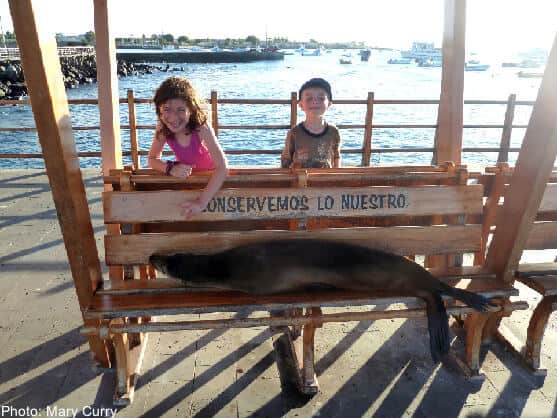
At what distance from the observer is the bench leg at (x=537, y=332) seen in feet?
10.3

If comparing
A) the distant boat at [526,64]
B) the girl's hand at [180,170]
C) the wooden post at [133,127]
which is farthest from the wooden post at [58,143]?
the distant boat at [526,64]

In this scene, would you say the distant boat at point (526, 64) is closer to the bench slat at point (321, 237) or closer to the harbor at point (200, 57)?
the harbor at point (200, 57)

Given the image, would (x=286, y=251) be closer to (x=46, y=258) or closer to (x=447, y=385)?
(x=447, y=385)

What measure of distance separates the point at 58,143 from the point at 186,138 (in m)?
0.88

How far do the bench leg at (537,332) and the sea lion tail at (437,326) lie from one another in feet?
2.43

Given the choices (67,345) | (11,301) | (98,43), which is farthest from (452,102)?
(11,301)

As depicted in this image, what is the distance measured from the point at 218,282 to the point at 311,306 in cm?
55

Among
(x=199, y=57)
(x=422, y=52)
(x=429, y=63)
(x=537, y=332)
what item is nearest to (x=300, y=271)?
(x=537, y=332)

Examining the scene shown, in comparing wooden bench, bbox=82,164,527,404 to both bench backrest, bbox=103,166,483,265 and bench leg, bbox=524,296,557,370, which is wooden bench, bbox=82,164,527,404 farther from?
bench leg, bbox=524,296,557,370

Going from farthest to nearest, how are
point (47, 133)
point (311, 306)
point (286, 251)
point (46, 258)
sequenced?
point (46, 258), point (286, 251), point (311, 306), point (47, 133)

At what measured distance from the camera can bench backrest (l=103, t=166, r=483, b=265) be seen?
9.80 ft

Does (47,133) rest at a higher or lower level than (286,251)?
higher

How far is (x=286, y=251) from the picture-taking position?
3.00m

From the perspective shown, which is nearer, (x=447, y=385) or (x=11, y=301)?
(x=447, y=385)
